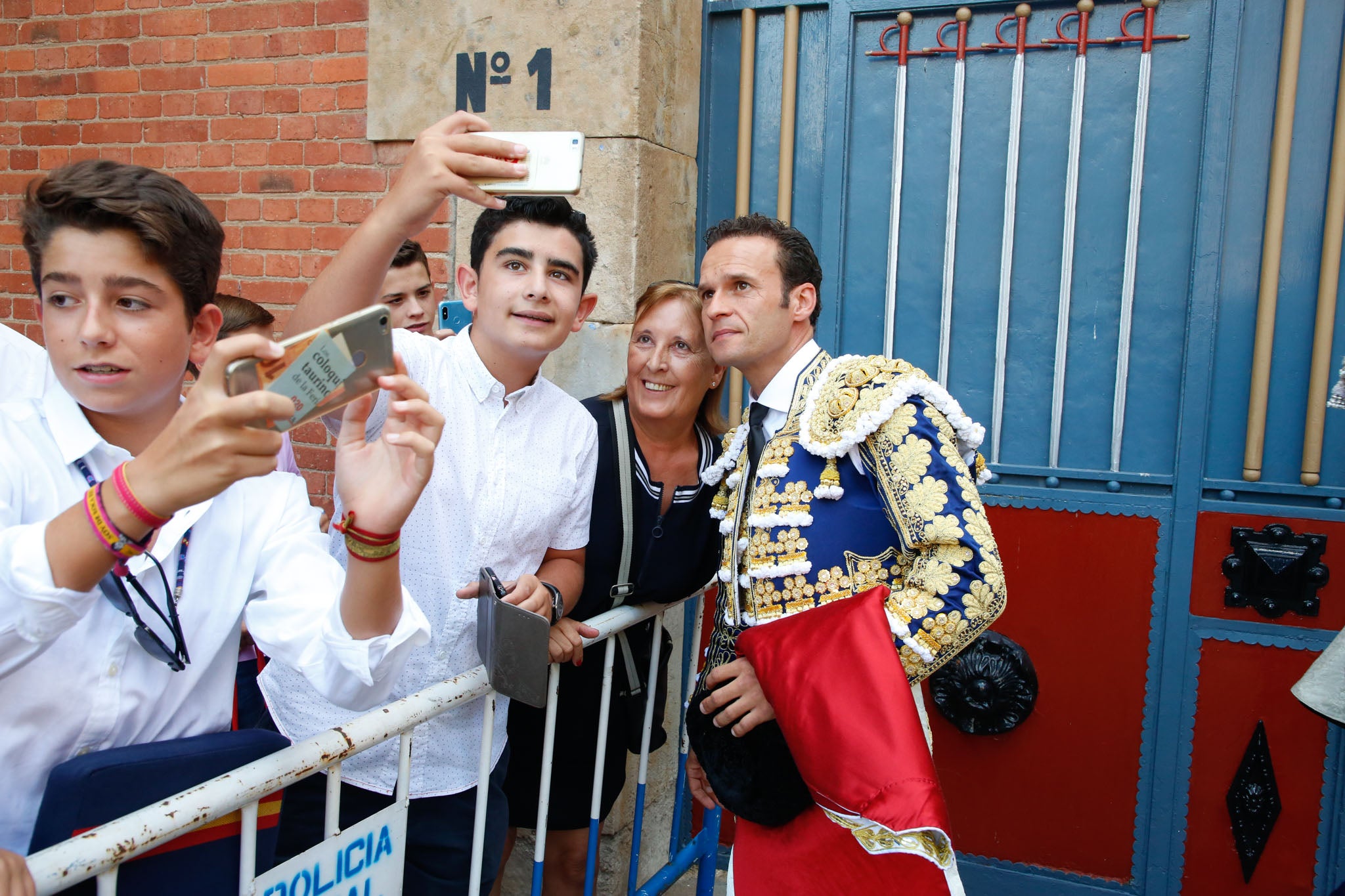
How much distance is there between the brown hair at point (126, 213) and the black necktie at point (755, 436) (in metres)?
1.21

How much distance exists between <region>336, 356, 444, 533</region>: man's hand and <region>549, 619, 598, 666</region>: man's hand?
768 mm

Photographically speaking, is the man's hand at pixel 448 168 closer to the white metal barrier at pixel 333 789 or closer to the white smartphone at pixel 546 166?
the white smartphone at pixel 546 166

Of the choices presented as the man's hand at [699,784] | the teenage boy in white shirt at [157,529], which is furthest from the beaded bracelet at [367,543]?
the man's hand at [699,784]

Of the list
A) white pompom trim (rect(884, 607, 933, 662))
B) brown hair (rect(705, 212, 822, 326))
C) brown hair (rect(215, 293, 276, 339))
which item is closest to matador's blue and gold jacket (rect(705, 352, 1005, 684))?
white pompom trim (rect(884, 607, 933, 662))

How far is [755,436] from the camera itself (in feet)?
7.14

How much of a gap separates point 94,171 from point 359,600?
2.34 feet

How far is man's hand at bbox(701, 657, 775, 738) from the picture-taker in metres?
1.86

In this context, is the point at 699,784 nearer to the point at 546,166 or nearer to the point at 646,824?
the point at 646,824

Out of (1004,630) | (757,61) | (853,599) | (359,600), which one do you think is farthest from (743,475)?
(757,61)

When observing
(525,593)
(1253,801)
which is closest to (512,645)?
(525,593)

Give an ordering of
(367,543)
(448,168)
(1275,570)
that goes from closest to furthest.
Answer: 1. (367,543)
2. (448,168)
3. (1275,570)

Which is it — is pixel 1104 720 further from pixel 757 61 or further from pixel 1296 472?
pixel 757 61

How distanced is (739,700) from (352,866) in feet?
2.57

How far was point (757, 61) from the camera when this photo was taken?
3.15 metres
